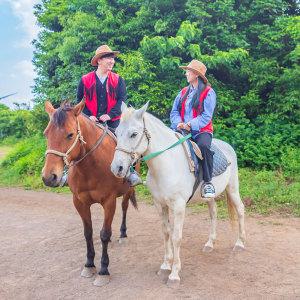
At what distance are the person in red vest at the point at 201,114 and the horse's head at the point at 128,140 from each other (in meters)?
0.94

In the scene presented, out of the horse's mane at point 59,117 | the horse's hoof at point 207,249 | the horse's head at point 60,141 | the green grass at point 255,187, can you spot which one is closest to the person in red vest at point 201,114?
the horse's hoof at point 207,249

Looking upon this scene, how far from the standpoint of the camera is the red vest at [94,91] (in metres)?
5.27

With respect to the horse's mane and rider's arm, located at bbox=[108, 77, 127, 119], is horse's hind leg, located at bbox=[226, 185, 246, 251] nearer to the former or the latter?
rider's arm, located at bbox=[108, 77, 127, 119]

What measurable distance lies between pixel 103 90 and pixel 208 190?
1.94 metres

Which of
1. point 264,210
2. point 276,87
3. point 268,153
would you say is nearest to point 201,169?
point 264,210

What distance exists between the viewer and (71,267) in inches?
203

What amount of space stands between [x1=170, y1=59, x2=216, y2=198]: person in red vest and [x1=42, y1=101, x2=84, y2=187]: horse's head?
1.38 meters

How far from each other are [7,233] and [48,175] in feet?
11.9

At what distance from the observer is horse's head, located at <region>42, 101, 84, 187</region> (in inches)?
154

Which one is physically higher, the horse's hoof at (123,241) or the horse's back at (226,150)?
the horse's back at (226,150)

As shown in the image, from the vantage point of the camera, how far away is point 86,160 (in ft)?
14.8

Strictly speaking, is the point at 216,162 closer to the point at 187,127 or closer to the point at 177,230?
the point at 187,127

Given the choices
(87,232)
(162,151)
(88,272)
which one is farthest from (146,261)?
(162,151)

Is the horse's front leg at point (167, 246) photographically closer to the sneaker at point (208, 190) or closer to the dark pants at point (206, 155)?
the sneaker at point (208, 190)
